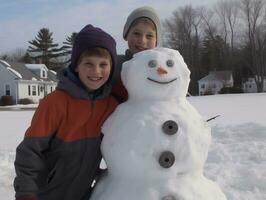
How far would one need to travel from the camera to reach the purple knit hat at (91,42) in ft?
8.55

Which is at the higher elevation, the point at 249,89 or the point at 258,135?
the point at 258,135

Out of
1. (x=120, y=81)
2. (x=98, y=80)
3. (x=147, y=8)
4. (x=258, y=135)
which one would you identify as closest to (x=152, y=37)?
(x=147, y=8)

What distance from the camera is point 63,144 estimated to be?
8.54 ft

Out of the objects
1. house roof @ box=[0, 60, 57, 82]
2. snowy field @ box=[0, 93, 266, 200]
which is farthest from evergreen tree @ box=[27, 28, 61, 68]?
snowy field @ box=[0, 93, 266, 200]

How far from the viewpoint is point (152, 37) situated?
10.3ft

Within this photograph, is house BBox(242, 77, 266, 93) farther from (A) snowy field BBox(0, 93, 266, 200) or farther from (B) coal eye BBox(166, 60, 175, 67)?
(B) coal eye BBox(166, 60, 175, 67)

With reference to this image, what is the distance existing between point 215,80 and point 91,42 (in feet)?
177

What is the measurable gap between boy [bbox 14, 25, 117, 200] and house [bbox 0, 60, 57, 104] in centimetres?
3673

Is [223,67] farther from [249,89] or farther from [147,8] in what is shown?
[147,8]

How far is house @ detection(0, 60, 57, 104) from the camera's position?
134ft

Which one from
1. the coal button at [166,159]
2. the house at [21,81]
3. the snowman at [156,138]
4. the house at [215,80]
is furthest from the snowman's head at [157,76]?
the house at [215,80]

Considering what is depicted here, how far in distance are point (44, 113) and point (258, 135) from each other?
6667mm

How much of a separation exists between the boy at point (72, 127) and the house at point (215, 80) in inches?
2049

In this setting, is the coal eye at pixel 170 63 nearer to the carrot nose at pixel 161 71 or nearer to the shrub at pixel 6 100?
the carrot nose at pixel 161 71
